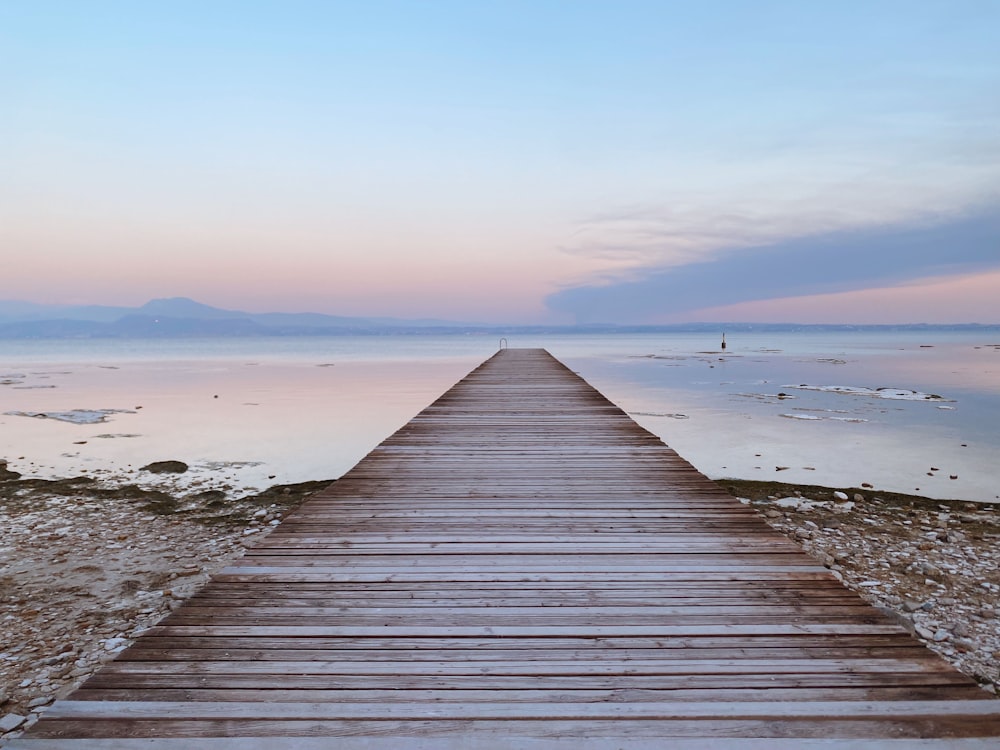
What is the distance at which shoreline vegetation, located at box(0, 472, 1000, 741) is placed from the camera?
4031mm

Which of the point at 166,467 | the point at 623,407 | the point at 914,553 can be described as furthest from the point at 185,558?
the point at 623,407

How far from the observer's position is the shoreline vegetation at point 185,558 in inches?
159

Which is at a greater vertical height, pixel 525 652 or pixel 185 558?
pixel 525 652

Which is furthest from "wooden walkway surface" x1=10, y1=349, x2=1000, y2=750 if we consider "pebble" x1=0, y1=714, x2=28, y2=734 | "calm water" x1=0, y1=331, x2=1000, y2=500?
"calm water" x1=0, y1=331, x2=1000, y2=500

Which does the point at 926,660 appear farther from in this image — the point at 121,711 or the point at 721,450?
the point at 721,450

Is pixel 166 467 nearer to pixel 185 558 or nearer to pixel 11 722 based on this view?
pixel 185 558

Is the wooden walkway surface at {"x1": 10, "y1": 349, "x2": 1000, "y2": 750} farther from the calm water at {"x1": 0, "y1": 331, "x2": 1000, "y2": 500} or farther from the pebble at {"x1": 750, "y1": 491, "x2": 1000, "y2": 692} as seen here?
the calm water at {"x1": 0, "y1": 331, "x2": 1000, "y2": 500}

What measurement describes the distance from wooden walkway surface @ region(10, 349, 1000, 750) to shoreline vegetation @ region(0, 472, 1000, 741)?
5.23 feet

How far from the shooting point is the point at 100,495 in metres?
8.58

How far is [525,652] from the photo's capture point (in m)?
2.46

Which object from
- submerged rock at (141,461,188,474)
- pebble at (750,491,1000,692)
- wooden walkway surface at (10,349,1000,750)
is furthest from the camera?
submerged rock at (141,461,188,474)

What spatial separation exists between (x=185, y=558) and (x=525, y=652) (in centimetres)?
492

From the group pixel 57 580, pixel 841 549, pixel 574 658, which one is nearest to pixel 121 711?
pixel 574 658

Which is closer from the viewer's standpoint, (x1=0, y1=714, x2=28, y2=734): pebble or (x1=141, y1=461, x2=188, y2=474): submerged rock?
(x1=0, y1=714, x2=28, y2=734): pebble
